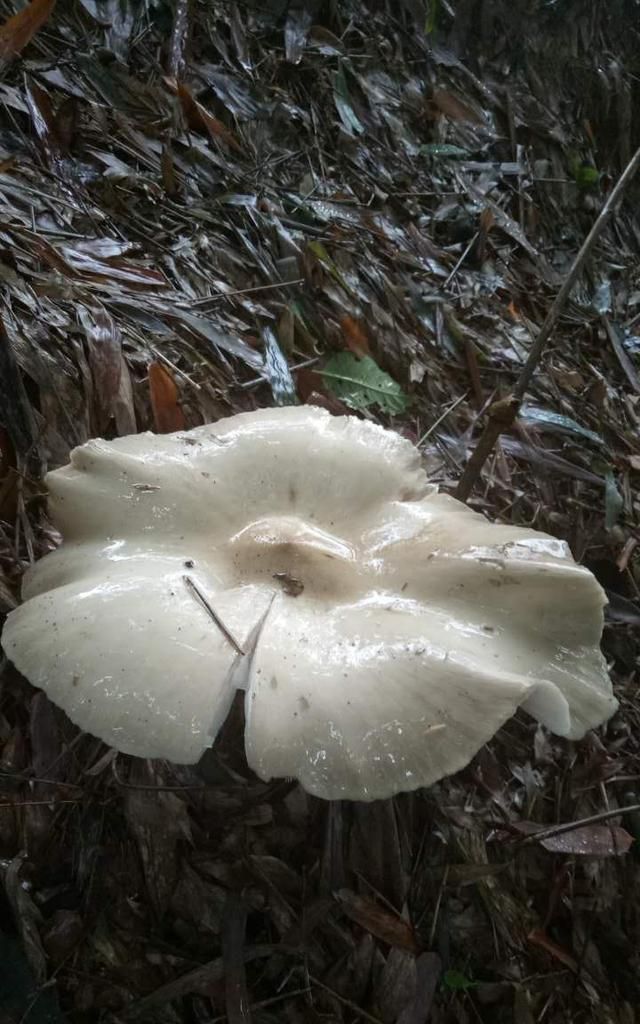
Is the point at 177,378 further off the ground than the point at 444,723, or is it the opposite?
the point at 177,378

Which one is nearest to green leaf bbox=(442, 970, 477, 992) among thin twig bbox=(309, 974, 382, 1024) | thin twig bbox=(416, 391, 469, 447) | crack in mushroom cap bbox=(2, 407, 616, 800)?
thin twig bbox=(309, 974, 382, 1024)

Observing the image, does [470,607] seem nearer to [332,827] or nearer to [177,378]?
[332,827]

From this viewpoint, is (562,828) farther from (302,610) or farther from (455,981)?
(302,610)

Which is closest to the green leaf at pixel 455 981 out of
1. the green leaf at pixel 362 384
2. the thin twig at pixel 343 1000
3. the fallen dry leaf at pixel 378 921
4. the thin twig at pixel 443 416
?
the fallen dry leaf at pixel 378 921

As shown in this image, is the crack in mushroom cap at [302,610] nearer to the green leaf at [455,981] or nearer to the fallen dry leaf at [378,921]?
the fallen dry leaf at [378,921]

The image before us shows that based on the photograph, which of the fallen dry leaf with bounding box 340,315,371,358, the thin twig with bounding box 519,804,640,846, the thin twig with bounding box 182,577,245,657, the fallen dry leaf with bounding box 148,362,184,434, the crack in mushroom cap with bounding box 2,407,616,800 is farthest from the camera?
the fallen dry leaf with bounding box 340,315,371,358

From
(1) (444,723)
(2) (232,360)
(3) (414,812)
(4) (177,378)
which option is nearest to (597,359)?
(2) (232,360)

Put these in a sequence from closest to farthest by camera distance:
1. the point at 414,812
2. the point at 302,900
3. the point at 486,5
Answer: the point at 302,900
the point at 414,812
the point at 486,5

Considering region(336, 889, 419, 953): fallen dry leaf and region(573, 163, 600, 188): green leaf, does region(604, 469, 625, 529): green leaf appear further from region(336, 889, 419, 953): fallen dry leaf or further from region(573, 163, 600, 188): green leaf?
region(573, 163, 600, 188): green leaf
